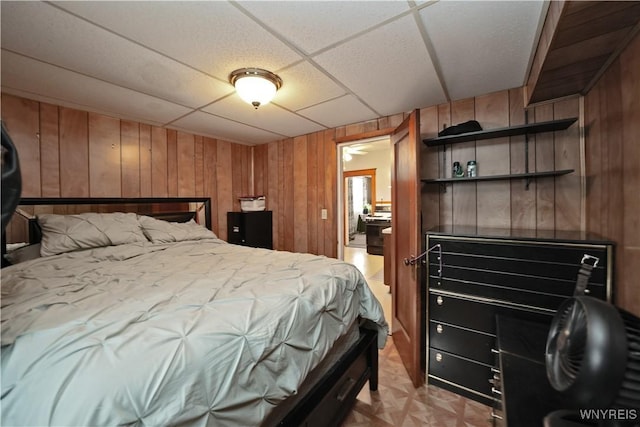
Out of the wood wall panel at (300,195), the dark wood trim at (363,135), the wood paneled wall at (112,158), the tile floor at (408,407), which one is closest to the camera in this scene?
the tile floor at (408,407)

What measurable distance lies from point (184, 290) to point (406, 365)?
6.03 feet

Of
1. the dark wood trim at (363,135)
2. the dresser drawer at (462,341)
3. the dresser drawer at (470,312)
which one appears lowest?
the dresser drawer at (462,341)

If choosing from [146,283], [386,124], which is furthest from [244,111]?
[146,283]

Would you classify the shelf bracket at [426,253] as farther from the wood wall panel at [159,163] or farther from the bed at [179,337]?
the wood wall panel at [159,163]

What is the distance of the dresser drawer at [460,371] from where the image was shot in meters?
1.71

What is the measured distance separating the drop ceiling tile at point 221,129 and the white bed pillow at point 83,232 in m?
1.22

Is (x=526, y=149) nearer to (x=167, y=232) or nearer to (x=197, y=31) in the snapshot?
(x=197, y=31)

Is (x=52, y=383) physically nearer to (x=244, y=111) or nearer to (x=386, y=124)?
(x=244, y=111)

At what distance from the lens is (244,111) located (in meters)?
2.49

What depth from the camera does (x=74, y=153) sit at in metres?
2.35

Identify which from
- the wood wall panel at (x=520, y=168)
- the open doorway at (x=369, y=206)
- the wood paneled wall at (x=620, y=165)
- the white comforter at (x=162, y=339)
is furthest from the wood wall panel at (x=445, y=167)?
the open doorway at (x=369, y=206)

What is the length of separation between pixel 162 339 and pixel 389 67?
1.92 m

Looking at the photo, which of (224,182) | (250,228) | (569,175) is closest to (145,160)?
(224,182)

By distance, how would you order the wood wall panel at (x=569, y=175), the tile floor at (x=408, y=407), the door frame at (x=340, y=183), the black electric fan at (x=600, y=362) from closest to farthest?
1. the black electric fan at (x=600, y=362)
2. the tile floor at (x=408, y=407)
3. the wood wall panel at (x=569, y=175)
4. the door frame at (x=340, y=183)
